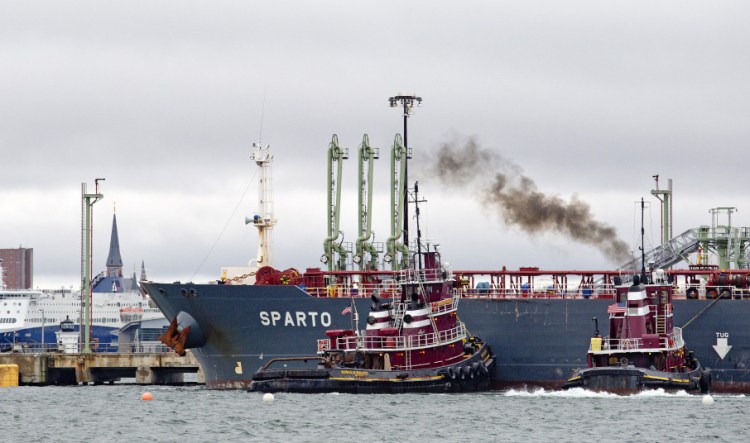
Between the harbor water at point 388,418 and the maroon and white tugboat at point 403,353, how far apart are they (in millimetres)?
559

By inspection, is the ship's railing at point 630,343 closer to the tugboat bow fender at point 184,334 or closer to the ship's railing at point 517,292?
the ship's railing at point 517,292

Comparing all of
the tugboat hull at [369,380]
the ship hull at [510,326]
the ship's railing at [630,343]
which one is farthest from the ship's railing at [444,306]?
the ship's railing at [630,343]

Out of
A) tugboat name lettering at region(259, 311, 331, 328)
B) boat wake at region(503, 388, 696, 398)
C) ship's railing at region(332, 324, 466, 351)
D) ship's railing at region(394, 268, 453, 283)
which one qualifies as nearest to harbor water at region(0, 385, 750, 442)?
boat wake at region(503, 388, 696, 398)

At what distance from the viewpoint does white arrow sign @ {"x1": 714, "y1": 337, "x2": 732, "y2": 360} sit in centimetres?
6178

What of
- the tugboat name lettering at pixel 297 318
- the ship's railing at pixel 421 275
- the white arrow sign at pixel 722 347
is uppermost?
the ship's railing at pixel 421 275

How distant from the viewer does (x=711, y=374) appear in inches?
2403

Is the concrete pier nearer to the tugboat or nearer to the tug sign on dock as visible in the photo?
the tugboat

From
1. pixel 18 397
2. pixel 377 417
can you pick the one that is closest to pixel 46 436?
pixel 377 417

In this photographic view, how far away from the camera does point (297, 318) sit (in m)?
63.3

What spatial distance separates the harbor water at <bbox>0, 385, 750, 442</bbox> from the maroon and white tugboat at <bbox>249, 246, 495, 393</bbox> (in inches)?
22.0

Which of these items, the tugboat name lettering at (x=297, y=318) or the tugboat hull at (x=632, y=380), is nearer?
the tugboat hull at (x=632, y=380)

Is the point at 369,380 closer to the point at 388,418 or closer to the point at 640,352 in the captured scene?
the point at 388,418

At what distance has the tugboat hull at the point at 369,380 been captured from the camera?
A: 189 feet

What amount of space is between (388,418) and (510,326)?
13796 mm
